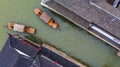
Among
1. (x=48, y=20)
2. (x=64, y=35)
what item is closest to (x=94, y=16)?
(x=64, y=35)

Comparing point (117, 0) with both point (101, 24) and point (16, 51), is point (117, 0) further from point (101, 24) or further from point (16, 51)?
point (16, 51)

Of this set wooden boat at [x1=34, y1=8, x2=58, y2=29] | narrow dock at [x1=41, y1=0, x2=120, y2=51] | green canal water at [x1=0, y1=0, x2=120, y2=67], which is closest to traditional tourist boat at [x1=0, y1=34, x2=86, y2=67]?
green canal water at [x1=0, y1=0, x2=120, y2=67]

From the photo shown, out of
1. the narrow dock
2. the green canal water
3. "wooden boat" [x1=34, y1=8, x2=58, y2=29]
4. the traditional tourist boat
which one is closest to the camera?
the narrow dock

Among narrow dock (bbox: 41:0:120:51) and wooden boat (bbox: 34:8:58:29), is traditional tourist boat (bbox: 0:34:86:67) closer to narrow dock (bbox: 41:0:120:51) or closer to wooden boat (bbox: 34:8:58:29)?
wooden boat (bbox: 34:8:58:29)

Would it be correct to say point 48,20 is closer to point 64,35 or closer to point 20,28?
point 64,35

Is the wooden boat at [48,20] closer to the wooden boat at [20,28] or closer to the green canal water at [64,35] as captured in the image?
the green canal water at [64,35]

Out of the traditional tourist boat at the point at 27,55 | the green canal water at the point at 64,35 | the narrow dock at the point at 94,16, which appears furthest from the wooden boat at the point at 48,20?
the traditional tourist boat at the point at 27,55
